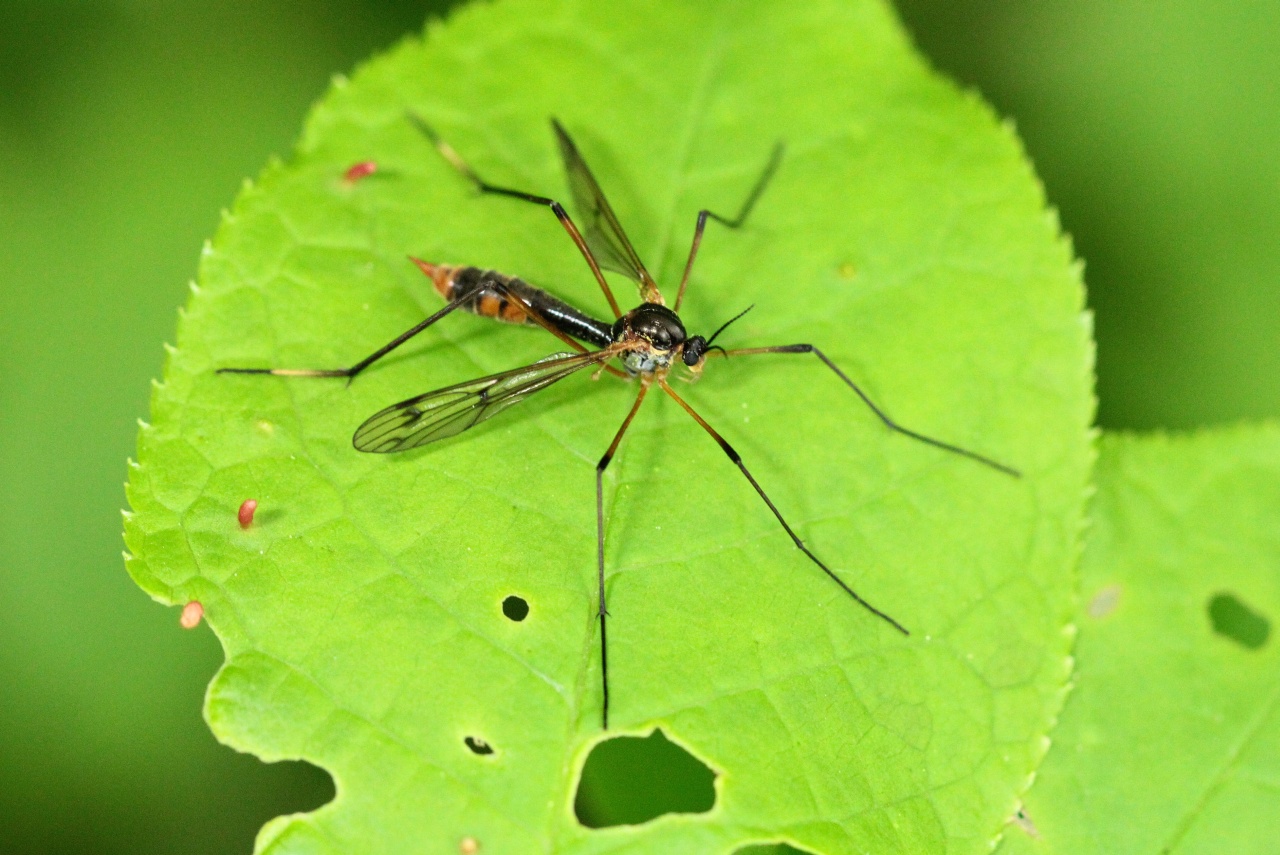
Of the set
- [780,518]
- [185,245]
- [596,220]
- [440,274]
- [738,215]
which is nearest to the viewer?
[780,518]

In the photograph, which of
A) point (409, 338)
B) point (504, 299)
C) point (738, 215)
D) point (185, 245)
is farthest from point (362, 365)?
point (185, 245)

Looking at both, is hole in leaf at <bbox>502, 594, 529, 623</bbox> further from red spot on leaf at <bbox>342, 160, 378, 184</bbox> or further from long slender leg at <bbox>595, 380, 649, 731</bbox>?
red spot on leaf at <bbox>342, 160, 378, 184</bbox>

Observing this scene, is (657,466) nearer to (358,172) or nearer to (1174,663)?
(358,172)

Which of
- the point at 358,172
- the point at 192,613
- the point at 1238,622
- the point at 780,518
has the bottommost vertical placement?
the point at 1238,622

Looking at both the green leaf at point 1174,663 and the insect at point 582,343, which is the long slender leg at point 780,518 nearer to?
the insect at point 582,343

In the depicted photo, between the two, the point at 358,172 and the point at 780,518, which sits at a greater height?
the point at 358,172

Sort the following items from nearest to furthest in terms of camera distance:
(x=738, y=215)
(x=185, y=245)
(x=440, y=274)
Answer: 1. (x=440, y=274)
2. (x=738, y=215)
3. (x=185, y=245)

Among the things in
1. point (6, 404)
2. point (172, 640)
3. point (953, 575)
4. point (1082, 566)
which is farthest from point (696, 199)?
point (6, 404)
